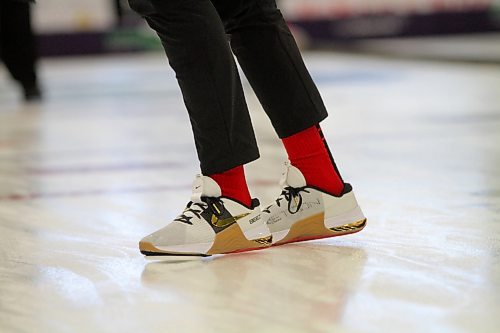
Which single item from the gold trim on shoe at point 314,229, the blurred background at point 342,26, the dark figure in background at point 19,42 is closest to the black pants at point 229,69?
the gold trim on shoe at point 314,229

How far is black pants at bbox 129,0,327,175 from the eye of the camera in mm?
1279

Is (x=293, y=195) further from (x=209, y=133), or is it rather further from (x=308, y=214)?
(x=209, y=133)

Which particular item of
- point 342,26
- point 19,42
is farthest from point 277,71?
point 342,26

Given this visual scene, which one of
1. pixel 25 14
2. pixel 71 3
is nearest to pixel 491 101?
pixel 25 14

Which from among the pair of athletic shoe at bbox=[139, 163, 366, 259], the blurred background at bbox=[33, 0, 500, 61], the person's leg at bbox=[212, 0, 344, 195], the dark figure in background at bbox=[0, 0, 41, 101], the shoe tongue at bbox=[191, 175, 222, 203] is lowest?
the blurred background at bbox=[33, 0, 500, 61]

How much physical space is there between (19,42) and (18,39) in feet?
0.05

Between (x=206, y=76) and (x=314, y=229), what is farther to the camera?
(x=314, y=229)

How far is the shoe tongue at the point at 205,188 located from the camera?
1.33 metres

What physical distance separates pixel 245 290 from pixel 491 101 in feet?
8.70

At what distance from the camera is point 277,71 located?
1366 mm

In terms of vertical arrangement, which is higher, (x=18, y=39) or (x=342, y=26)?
(x=18, y=39)

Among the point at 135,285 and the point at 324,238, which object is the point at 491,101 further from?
the point at 135,285

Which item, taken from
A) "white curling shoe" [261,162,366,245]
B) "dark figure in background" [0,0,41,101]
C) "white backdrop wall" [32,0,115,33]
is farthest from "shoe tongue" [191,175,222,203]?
"white backdrop wall" [32,0,115,33]

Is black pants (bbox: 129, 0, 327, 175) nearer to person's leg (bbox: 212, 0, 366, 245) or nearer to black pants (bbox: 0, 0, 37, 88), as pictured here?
person's leg (bbox: 212, 0, 366, 245)
